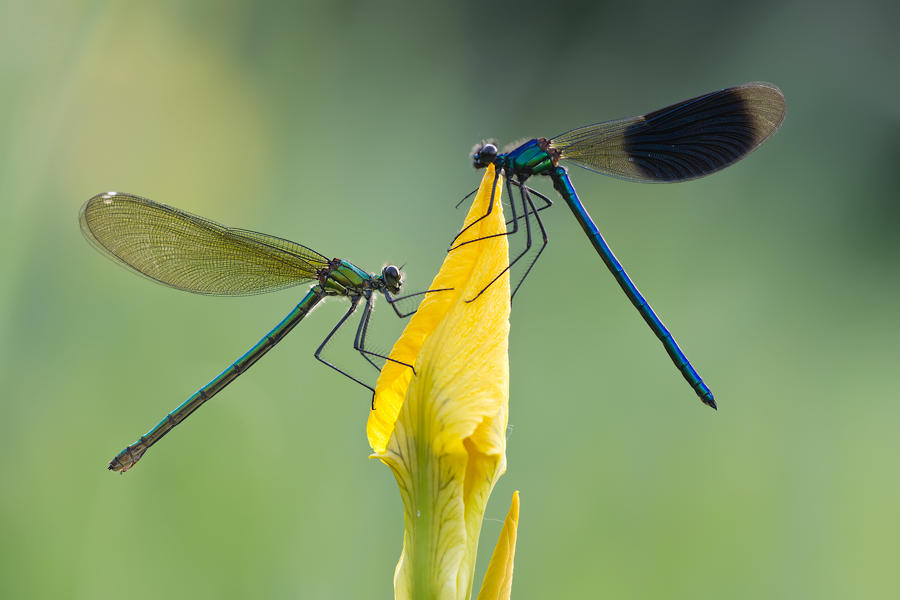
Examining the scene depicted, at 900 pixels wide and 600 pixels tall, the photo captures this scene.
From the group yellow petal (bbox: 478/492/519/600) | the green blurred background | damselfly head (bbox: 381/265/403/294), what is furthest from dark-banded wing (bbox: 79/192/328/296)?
yellow petal (bbox: 478/492/519/600)

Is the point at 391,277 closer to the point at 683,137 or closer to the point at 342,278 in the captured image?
the point at 342,278

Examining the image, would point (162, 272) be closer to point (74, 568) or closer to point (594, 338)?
point (74, 568)

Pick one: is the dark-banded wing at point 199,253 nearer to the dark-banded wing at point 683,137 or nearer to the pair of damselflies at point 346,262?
the pair of damselflies at point 346,262

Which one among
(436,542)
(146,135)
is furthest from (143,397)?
(436,542)

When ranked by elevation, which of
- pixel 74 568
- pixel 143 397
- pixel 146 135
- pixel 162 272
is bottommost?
pixel 74 568

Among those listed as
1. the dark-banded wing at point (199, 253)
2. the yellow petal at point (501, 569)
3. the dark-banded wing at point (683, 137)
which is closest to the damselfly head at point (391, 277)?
the dark-banded wing at point (199, 253)

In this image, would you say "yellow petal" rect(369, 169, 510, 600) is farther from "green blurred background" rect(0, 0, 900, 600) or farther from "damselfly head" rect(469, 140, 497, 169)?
"green blurred background" rect(0, 0, 900, 600)
